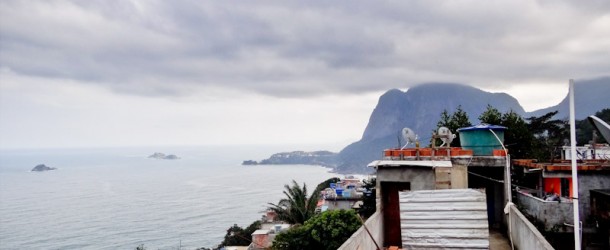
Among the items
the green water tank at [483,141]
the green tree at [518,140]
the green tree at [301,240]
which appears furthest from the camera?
the green tree at [518,140]

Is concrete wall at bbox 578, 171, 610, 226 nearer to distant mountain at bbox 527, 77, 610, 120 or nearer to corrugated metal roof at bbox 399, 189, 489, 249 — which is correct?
corrugated metal roof at bbox 399, 189, 489, 249

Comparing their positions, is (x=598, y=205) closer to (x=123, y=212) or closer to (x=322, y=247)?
(x=322, y=247)

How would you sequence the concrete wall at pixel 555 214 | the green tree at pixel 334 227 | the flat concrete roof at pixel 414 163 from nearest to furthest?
1. the flat concrete roof at pixel 414 163
2. the concrete wall at pixel 555 214
3. the green tree at pixel 334 227

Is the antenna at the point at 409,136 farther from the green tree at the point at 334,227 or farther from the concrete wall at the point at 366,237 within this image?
the green tree at the point at 334,227

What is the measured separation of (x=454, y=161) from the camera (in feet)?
41.7

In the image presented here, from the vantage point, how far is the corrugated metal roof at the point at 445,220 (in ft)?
29.0

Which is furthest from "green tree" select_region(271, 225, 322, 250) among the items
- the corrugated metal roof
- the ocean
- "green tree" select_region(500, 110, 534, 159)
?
the ocean

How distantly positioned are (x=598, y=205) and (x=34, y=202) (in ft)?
383

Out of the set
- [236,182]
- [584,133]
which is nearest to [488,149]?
[584,133]

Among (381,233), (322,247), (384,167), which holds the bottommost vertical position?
(322,247)

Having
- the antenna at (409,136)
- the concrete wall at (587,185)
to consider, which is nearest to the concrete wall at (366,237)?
the antenna at (409,136)

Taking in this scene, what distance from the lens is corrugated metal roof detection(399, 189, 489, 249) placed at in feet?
29.0

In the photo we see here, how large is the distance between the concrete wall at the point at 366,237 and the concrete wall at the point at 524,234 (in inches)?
106

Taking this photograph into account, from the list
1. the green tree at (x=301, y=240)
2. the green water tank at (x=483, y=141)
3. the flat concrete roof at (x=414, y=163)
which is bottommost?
the green tree at (x=301, y=240)
